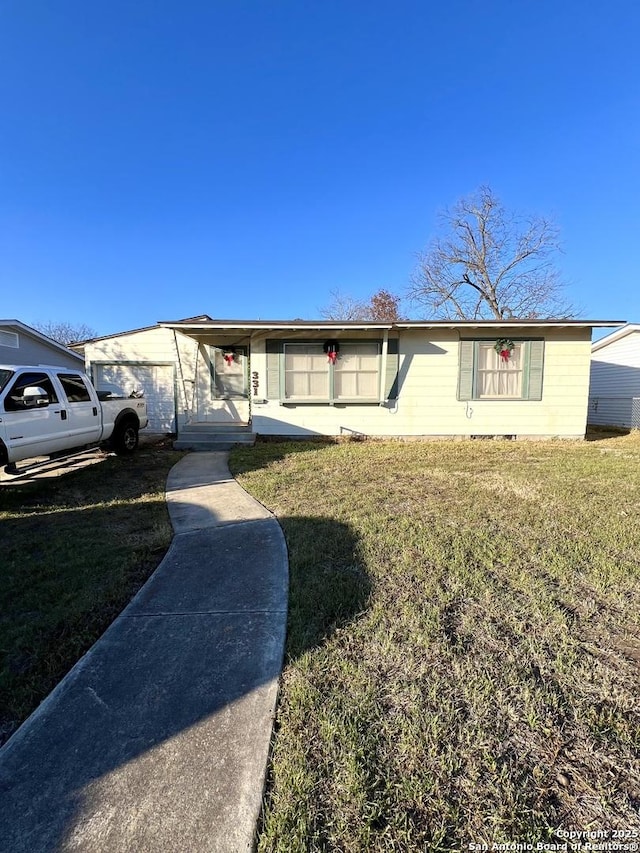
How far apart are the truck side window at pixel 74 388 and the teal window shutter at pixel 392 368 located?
6343 mm

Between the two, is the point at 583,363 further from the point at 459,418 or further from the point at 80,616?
the point at 80,616

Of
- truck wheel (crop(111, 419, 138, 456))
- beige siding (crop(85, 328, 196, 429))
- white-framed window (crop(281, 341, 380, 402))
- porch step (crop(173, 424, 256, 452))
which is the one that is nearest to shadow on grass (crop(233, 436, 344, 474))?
porch step (crop(173, 424, 256, 452))

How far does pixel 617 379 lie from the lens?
15047 millimetres

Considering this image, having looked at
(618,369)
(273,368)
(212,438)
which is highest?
(618,369)

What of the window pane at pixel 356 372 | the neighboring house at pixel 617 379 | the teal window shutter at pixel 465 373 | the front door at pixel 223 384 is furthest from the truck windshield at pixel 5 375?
the neighboring house at pixel 617 379

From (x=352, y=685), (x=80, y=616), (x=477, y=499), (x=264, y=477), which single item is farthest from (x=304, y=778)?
(x=264, y=477)

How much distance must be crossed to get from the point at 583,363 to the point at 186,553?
1013cm

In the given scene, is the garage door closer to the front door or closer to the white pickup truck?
the front door

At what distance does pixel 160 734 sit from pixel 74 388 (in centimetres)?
659

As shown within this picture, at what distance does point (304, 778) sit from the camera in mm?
1488

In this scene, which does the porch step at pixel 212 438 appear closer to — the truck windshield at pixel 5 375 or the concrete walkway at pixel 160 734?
the truck windshield at pixel 5 375

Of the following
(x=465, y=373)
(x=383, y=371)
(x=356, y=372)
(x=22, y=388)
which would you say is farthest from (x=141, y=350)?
(x=465, y=373)

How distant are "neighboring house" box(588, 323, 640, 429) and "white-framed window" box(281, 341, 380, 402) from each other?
10.1m

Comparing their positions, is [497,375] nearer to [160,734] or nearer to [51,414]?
[51,414]
